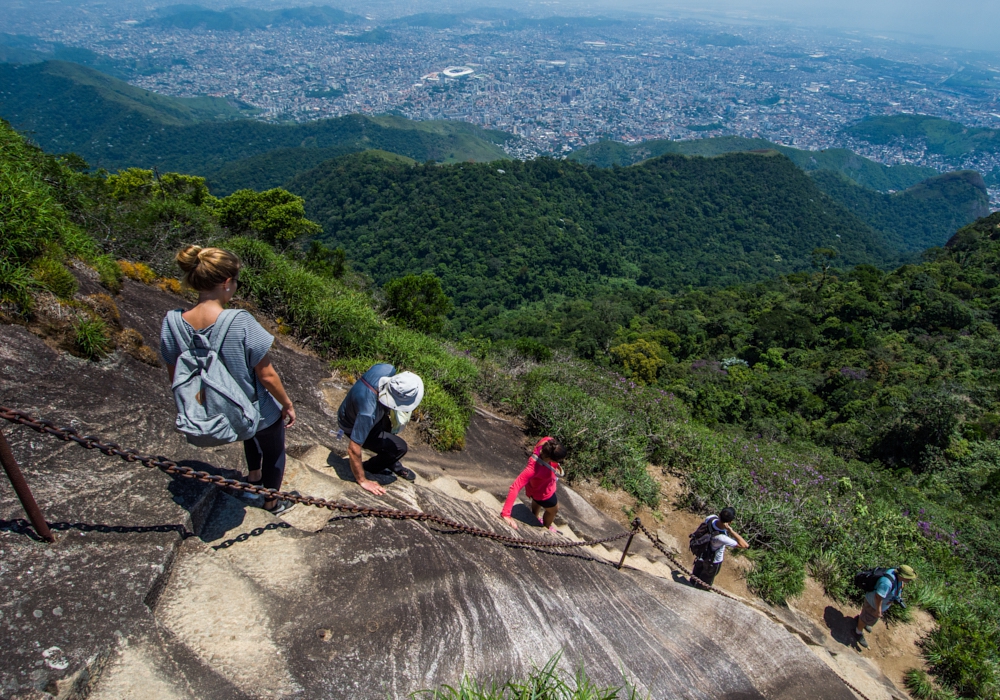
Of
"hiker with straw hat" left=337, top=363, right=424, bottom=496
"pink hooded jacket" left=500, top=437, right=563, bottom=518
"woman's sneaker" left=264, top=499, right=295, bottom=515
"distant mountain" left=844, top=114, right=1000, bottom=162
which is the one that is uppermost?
"distant mountain" left=844, top=114, right=1000, bottom=162

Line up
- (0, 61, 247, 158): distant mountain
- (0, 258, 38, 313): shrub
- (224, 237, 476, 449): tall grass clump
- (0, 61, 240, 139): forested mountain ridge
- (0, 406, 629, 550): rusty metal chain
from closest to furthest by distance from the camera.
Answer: (0, 406, 629, 550): rusty metal chain
(0, 258, 38, 313): shrub
(224, 237, 476, 449): tall grass clump
(0, 61, 247, 158): distant mountain
(0, 61, 240, 139): forested mountain ridge

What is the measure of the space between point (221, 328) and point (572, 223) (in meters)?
87.7

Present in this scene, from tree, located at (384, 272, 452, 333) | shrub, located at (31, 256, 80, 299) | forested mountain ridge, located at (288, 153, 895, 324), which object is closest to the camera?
shrub, located at (31, 256, 80, 299)

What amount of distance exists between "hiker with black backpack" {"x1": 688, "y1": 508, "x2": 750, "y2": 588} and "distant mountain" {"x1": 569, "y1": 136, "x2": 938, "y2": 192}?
156037 millimetres

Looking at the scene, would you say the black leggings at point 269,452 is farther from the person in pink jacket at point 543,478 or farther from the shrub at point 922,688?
the shrub at point 922,688

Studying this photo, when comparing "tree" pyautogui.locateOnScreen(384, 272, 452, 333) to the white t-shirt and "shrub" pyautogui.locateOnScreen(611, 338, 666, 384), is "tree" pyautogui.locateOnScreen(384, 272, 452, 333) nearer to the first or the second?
the white t-shirt

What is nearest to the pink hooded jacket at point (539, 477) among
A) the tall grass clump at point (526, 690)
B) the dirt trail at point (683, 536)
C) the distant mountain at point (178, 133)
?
the dirt trail at point (683, 536)

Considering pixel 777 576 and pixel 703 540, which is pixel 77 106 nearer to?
pixel 703 540

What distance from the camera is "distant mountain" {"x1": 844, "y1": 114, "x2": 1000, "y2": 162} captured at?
587 ft

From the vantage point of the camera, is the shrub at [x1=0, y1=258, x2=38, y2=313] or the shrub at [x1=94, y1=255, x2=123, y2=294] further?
the shrub at [x1=94, y1=255, x2=123, y2=294]

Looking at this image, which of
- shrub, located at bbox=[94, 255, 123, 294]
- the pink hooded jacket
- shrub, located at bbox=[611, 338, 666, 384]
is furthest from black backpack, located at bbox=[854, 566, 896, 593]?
shrub, located at bbox=[611, 338, 666, 384]

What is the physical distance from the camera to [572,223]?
285 feet

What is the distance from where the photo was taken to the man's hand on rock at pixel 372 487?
4.00 metres

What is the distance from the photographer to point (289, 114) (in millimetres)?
185000
